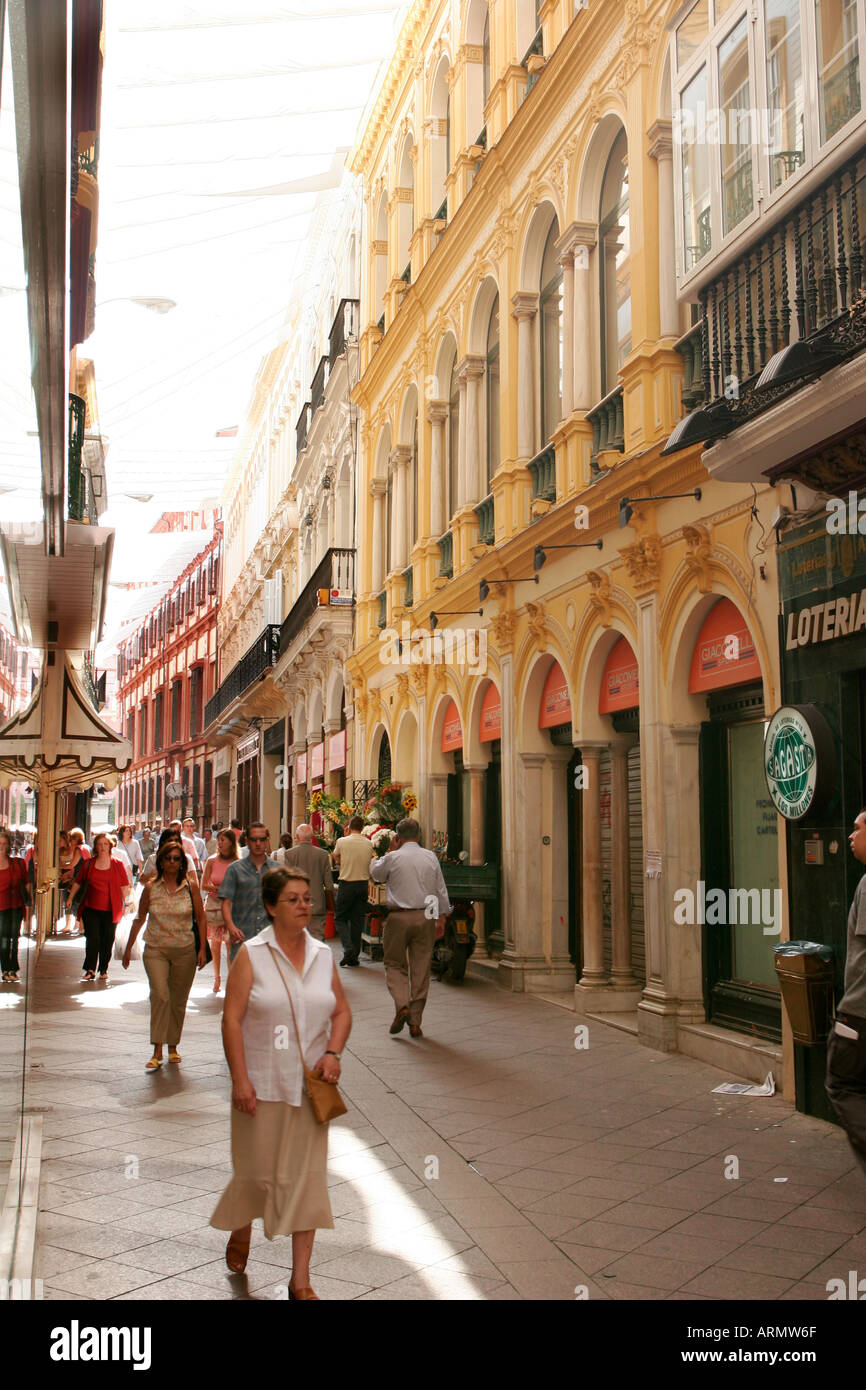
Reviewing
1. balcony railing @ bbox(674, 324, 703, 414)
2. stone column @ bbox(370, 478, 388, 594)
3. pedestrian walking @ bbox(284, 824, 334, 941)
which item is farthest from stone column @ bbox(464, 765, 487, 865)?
stone column @ bbox(370, 478, 388, 594)

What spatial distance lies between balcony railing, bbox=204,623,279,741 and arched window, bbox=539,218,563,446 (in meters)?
20.9

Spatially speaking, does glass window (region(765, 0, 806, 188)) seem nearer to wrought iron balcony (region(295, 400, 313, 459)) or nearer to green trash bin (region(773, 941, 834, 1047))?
green trash bin (region(773, 941, 834, 1047))

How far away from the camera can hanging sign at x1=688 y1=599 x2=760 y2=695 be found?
383 inches

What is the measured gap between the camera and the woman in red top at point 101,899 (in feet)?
48.3

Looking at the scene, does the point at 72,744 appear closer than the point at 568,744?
No

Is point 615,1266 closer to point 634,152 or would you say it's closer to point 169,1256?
point 169,1256

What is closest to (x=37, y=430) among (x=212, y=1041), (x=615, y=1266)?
(x=615, y=1266)

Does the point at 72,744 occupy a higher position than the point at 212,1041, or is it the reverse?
the point at 72,744

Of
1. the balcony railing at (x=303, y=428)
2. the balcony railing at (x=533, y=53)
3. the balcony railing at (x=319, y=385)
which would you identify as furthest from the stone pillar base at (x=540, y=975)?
the balcony railing at (x=303, y=428)

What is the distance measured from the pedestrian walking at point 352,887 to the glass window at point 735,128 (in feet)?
32.1

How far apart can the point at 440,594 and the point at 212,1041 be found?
889 centimetres

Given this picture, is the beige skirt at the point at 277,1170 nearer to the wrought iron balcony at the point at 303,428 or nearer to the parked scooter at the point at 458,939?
the parked scooter at the point at 458,939

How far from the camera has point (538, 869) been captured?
572 inches

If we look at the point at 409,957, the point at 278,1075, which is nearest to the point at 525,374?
the point at 409,957
